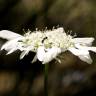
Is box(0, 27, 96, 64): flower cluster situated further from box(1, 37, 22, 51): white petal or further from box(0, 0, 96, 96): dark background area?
box(0, 0, 96, 96): dark background area

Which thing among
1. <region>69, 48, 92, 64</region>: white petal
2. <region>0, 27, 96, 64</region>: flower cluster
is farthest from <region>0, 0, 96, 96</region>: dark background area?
<region>69, 48, 92, 64</region>: white petal

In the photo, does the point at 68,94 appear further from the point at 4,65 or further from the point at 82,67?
the point at 4,65

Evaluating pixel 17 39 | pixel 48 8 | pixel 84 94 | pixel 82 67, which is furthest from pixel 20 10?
pixel 17 39

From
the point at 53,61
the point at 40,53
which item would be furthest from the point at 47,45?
the point at 53,61

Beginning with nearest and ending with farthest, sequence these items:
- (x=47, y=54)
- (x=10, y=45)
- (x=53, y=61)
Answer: (x=47, y=54) < (x=10, y=45) < (x=53, y=61)

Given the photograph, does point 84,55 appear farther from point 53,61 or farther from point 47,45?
point 53,61

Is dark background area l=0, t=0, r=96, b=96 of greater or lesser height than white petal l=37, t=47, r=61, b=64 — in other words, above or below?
above
